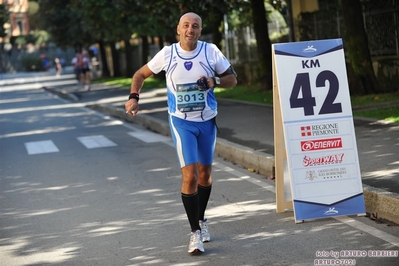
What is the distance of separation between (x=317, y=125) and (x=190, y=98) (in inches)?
60.1

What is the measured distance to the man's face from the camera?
7000 mm

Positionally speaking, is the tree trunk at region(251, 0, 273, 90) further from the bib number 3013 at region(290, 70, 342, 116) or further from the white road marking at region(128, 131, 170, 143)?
the bib number 3013 at region(290, 70, 342, 116)

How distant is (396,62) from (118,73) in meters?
36.1

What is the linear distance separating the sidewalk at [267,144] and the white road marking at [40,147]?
2.42m

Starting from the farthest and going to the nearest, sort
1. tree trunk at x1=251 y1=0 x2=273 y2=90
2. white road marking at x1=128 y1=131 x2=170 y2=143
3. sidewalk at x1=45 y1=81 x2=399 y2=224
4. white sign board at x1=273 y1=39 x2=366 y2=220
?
tree trunk at x1=251 y1=0 x2=273 y2=90 → white road marking at x1=128 y1=131 x2=170 y2=143 → sidewalk at x1=45 y1=81 x2=399 y2=224 → white sign board at x1=273 y1=39 x2=366 y2=220

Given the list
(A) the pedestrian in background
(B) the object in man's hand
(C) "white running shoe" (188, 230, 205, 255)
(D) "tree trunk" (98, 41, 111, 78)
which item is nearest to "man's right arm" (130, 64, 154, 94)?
(A) the pedestrian in background

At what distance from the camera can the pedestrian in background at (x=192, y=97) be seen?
7.03 meters

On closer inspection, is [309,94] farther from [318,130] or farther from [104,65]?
[104,65]

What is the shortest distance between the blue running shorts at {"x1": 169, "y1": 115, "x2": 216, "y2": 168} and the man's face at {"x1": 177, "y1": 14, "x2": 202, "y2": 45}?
64 cm

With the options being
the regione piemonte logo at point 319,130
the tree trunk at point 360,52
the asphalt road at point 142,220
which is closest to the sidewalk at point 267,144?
the asphalt road at point 142,220

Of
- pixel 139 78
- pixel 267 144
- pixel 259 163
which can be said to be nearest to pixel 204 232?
pixel 139 78

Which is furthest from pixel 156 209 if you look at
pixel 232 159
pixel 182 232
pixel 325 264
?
pixel 232 159

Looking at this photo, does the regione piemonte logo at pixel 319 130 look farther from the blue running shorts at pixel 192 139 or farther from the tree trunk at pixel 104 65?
the tree trunk at pixel 104 65

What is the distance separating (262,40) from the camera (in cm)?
2512
